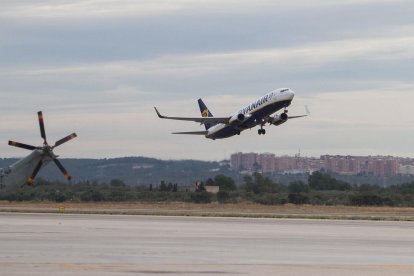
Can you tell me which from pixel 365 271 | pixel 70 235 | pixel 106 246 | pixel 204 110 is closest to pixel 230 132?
pixel 204 110

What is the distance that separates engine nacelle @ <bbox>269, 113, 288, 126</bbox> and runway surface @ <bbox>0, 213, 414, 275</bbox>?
41.3m

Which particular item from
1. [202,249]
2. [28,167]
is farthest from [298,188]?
[202,249]

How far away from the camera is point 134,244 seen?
3931 cm

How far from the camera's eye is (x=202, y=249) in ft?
122

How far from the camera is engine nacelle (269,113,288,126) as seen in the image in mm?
98250

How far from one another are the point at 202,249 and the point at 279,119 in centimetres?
6208

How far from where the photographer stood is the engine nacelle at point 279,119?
98.2 meters

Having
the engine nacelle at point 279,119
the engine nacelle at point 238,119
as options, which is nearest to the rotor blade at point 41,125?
the engine nacelle at point 238,119

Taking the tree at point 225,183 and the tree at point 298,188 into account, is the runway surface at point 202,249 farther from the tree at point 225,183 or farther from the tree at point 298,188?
the tree at point 298,188

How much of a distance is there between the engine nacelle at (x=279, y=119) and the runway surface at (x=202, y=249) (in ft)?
135

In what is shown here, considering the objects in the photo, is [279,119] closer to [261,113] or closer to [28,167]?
[261,113]

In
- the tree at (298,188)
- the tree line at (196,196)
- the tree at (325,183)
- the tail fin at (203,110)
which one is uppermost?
the tail fin at (203,110)

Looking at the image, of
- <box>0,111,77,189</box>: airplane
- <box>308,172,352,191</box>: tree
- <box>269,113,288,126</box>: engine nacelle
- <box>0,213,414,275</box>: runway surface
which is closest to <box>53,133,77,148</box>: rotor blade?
<box>0,111,77,189</box>: airplane

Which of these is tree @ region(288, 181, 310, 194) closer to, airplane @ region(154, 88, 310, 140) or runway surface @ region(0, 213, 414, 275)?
airplane @ region(154, 88, 310, 140)
